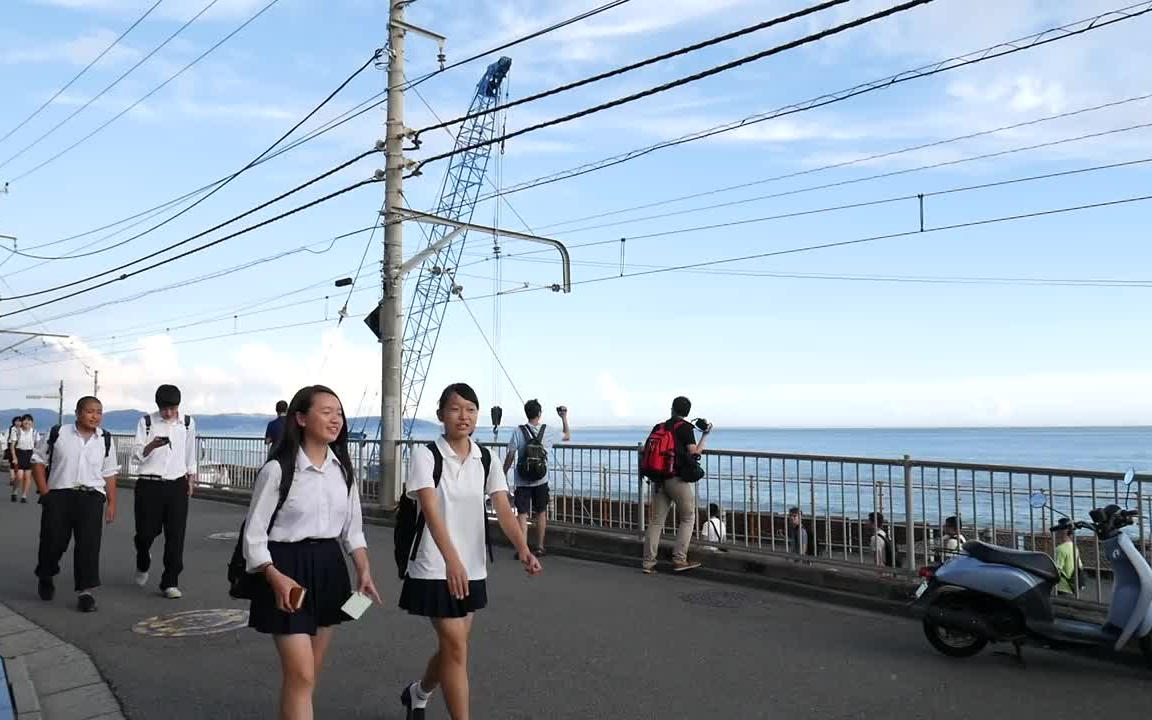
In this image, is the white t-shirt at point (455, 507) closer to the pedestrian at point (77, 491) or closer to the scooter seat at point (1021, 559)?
the scooter seat at point (1021, 559)

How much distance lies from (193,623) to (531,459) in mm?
4117

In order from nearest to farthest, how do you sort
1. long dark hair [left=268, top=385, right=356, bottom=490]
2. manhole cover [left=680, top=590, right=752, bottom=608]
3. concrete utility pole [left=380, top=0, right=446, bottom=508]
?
1. long dark hair [left=268, top=385, right=356, bottom=490]
2. manhole cover [left=680, top=590, right=752, bottom=608]
3. concrete utility pole [left=380, top=0, right=446, bottom=508]

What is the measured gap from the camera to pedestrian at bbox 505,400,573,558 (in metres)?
10.3

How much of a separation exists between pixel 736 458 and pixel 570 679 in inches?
169

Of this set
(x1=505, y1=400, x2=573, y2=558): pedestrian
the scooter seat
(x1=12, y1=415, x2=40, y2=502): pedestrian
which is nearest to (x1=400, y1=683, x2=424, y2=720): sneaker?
the scooter seat

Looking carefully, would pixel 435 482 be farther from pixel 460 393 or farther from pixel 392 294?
pixel 392 294

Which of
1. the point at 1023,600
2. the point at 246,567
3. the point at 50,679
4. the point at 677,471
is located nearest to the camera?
the point at 246,567

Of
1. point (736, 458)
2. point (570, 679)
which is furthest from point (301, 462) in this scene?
point (736, 458)

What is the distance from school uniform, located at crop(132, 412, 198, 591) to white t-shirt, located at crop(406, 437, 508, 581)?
477cm

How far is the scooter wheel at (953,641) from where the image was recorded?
6.11 m

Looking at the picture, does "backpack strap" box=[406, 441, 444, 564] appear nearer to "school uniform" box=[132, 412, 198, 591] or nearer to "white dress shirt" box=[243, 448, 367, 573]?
"white dress shirt" box=[243, 448, 367, 573]

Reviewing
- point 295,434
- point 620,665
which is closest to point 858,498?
point 620,665

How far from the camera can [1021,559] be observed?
612 centimetres

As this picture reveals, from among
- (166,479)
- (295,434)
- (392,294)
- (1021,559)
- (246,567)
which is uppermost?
(392,294)
